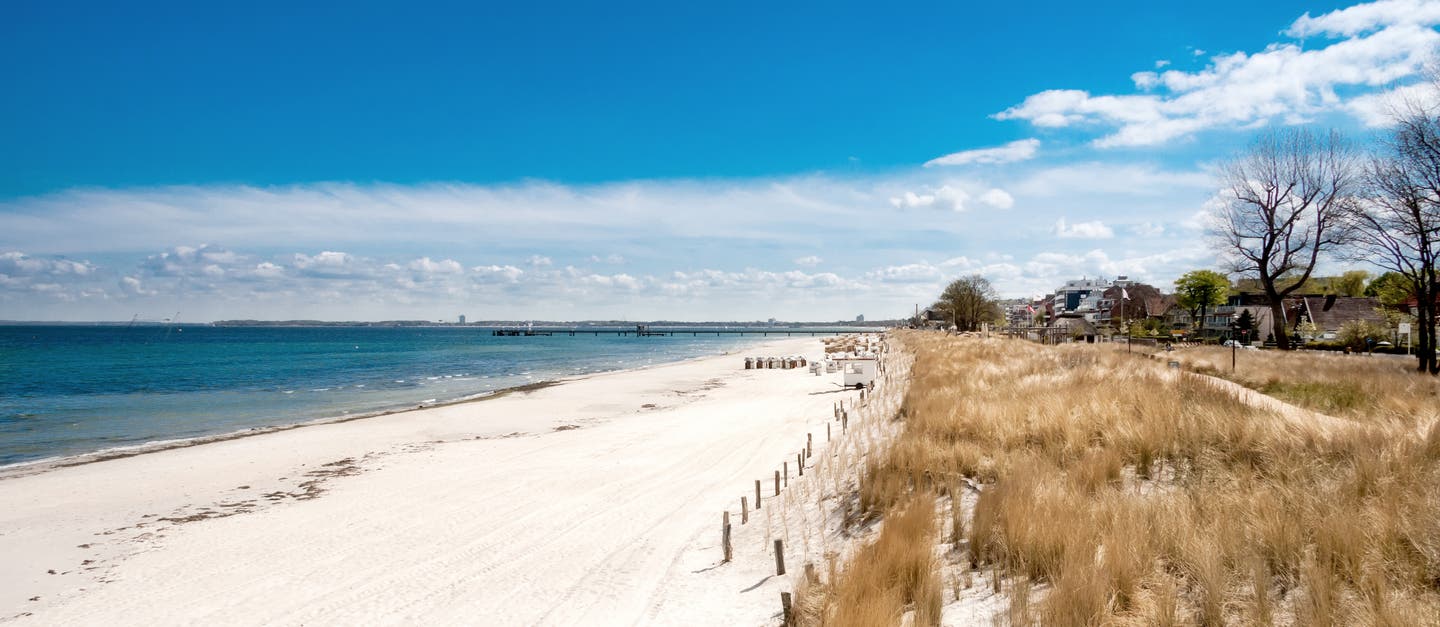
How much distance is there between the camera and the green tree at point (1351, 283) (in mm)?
75744

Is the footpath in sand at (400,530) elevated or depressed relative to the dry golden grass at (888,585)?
depressed

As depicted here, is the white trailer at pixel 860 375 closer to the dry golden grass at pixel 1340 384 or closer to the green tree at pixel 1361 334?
the dry golden grass at pixel 1340 384

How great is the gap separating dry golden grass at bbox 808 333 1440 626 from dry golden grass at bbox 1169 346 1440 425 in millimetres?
257

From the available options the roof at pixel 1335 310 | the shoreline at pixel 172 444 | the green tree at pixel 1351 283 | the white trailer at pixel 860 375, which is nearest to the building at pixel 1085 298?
the green tree at pixel 1351 283

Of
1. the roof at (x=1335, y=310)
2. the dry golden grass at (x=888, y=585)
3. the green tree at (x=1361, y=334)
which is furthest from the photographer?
the roof at (x=1335, y=310)

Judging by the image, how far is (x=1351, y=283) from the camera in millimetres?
76562

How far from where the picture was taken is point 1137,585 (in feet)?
15.5

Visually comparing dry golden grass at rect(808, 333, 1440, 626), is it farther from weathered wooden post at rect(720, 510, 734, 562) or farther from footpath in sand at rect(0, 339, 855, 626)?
footpath in sand at rect(0, 339, 855, 626)

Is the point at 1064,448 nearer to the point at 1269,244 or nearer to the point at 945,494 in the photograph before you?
the point at 945,494

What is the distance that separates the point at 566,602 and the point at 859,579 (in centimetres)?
380

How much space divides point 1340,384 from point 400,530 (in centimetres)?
2024

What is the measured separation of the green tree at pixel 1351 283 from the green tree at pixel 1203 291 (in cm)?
1534

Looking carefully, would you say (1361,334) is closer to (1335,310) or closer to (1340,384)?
(1335,310)

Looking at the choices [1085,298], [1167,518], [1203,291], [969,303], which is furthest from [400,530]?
[1085,298]
